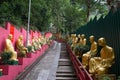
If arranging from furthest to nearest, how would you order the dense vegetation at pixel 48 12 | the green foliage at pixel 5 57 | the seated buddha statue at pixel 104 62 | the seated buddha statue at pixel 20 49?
the dense vegetation at pixel 48 12 < the seated buddha statue at pixel 20 49 < the green foliage at pixel 5 57 < the seated buddha statue at pixel 104 62

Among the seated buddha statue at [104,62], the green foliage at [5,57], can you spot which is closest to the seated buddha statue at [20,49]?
the green foliage at [5,57]

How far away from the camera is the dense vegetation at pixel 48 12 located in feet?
103

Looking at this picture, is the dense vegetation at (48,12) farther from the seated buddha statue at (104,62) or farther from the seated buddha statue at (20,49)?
the seated buddha statue at (104,62)

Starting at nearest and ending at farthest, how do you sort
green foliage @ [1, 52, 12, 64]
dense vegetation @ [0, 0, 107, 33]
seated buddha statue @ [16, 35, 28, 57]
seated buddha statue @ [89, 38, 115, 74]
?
seated buddha statue @ [89, 38, 115, 74] < green foliage @ [1, 52, 12, 64] < seated buddha statue @ [16, 35, 28, 57] < dense vegetation @ [0, 0, 107, 33]

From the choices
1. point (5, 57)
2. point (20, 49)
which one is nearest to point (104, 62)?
point (5, 57)

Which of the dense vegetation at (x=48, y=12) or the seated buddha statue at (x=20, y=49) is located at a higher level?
the dense vegetation at (x=48, y=12)

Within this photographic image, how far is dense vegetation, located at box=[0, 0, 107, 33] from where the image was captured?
1240 inches

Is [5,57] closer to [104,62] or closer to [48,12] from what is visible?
[104,62]

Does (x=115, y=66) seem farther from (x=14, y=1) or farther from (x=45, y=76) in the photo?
(x=14, y=1)

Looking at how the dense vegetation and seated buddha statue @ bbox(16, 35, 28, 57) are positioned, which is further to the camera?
the dense vegetation

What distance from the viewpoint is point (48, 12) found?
45188 millimetres

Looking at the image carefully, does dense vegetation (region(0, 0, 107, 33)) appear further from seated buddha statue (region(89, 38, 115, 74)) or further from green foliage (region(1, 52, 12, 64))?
seated buddha statue (region(89, 38, 115, 74))

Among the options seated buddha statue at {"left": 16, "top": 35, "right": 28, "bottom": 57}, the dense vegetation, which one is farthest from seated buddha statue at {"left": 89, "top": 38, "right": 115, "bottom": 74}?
the dense vegetation

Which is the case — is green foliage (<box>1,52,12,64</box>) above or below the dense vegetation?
below
